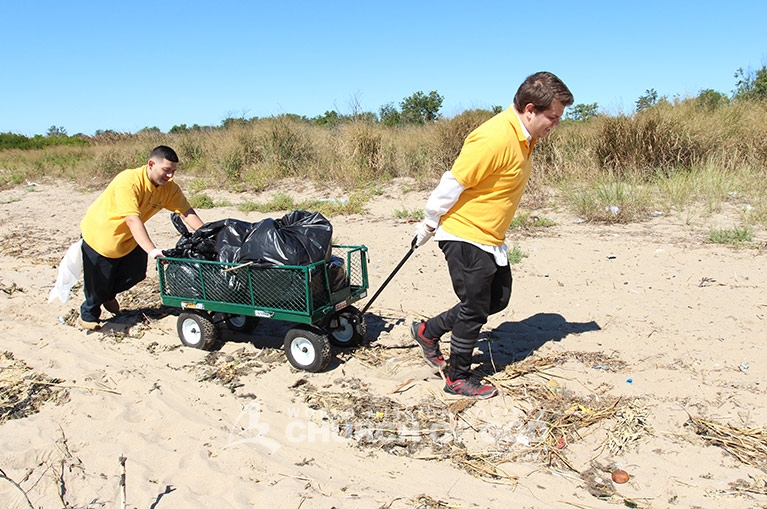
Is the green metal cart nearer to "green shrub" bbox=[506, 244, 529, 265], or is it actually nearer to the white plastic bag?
the white plastic bag

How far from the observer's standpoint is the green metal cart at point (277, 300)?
14.0 feet

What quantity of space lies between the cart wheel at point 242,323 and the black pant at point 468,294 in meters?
1.94

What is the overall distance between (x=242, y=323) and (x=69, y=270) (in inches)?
65.9

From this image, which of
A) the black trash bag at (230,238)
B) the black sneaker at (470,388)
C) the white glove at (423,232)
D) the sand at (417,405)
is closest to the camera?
the sand at (417,405)

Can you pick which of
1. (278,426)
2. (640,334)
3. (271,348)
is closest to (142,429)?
(278,426)

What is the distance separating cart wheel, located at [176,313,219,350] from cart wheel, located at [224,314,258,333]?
38cm

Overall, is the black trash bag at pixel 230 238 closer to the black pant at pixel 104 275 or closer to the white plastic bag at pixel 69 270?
the black pant at pixel 104 275

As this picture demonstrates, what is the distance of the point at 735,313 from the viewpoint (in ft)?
16.1

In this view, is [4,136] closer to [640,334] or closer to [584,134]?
[584,134]

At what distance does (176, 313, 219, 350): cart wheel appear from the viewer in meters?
4.85

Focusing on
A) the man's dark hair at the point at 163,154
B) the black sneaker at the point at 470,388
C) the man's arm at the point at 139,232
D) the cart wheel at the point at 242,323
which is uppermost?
the man's dark hair at the point at 163,154

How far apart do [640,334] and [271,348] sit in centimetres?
306

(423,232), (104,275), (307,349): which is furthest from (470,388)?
(104,275)

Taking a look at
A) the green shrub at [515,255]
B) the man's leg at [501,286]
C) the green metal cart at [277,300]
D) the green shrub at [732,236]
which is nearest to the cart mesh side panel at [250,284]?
the green metal cart at [277,300]
